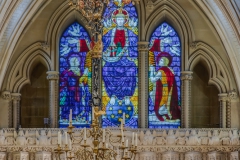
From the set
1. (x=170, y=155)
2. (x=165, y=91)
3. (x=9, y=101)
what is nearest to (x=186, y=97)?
(x=165, y=91)

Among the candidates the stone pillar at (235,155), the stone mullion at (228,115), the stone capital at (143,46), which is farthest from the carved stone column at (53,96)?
the stone pillar at (235,155)

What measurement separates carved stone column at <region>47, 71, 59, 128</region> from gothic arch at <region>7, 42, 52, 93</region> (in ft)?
1.04

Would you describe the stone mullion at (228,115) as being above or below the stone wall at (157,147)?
above

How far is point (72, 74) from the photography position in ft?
98.0

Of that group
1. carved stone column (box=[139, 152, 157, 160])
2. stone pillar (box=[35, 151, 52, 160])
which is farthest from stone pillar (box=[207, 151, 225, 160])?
stone pillar (box=[35, 151, 52, 160])

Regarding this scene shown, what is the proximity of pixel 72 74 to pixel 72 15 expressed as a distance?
207cm

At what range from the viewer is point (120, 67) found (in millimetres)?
29859

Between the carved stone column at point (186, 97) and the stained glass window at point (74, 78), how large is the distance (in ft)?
10.8

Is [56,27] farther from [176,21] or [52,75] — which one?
[176,21]

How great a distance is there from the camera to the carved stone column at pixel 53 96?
95.3ft

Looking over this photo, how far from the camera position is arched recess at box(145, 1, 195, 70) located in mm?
29438

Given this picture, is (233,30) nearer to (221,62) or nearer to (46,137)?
(221,62)

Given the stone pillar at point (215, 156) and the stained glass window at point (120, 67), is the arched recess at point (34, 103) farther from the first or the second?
the stone pillar at point (215, 156)

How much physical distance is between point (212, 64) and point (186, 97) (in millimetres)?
1434
